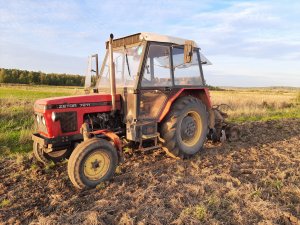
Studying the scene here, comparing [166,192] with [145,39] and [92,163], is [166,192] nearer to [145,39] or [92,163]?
[92,163]

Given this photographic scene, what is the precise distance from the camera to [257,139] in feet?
26.6

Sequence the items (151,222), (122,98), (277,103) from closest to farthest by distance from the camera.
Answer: (151,222), (122,98), (277,103)

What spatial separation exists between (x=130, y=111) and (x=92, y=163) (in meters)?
1.29

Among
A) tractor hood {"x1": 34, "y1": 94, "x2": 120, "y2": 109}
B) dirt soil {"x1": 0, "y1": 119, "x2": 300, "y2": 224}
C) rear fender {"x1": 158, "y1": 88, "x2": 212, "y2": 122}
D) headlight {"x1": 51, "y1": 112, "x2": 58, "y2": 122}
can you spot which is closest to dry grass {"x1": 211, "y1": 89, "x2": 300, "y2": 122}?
rear fender {"x1": 158, "y1": 88, "x2": 212, "y2": 122}

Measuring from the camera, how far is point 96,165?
479 cm

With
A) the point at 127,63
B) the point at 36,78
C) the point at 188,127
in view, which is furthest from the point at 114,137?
the point at 36,78

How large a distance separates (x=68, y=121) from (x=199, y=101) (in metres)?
2.78

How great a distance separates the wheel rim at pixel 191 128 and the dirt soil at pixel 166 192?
0.38 metres

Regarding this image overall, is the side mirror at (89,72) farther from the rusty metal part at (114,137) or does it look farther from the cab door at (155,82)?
the rusty metal part at (114,137)

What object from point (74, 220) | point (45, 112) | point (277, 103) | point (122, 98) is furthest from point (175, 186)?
point (277, 103)

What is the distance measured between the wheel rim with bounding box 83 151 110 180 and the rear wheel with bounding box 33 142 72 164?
3.80 ft

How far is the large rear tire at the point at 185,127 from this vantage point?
229 inches

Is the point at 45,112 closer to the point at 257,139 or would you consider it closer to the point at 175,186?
the point at 175,186

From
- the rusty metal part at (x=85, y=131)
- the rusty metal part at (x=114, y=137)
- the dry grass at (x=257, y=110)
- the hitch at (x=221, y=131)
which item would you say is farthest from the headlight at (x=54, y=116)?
the dry grass at (x=257, y=110)
